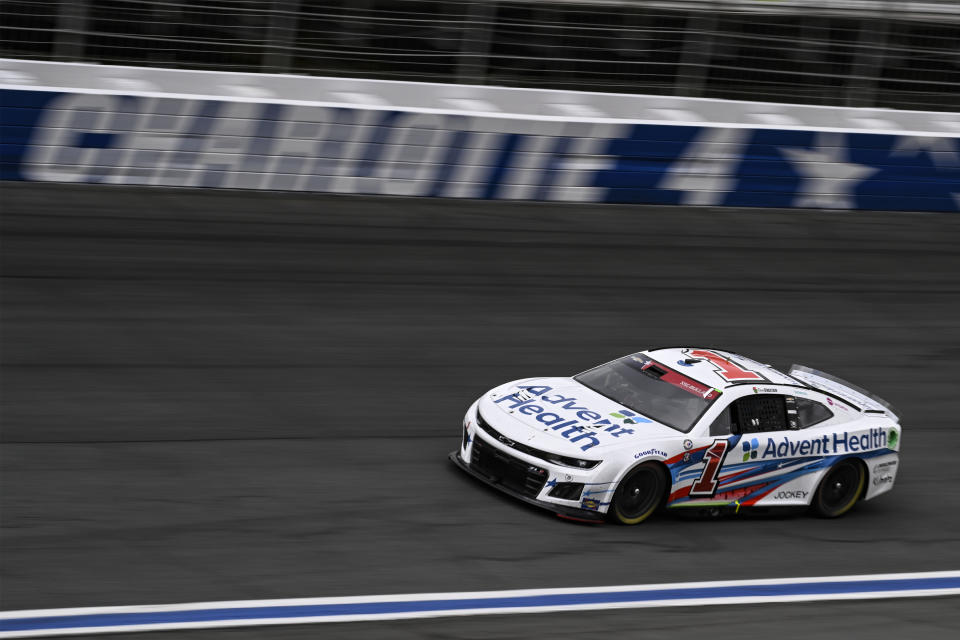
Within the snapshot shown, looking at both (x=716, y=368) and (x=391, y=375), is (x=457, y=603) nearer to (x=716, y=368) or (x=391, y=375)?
(x=716, y=368)

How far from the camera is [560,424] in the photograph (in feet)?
30.2

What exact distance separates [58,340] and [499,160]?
7.65 metres

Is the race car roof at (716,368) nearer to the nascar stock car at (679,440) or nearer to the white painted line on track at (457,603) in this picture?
the nascar stock car at (679,440)

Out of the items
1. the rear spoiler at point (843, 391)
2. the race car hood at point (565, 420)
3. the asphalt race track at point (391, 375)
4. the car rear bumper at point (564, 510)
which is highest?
the race car hood at point (565, 420)

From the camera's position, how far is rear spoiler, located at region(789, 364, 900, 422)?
34.6 ft

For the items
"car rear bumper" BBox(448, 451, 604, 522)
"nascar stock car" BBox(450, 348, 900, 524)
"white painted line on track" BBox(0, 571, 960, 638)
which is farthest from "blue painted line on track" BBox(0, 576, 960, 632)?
"nascar stock car" BBox(450, 348, 900, 524)

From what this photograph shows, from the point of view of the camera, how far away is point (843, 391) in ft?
35.2

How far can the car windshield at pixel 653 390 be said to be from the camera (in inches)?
373

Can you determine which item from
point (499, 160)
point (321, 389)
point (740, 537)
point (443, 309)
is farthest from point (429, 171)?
point (740, 537)

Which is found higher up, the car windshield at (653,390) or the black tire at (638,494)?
the car windshield at (653,390)

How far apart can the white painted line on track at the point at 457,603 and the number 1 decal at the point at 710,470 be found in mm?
1012

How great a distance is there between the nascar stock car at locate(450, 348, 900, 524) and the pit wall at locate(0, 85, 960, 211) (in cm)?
747

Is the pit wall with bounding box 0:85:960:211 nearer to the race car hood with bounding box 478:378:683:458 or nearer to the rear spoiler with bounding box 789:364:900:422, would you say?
the rear spoiler with bounding box 789:364:900:422

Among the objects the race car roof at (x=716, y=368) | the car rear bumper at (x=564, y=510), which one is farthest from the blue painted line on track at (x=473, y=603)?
the race car roof at (x=716, y=368)
